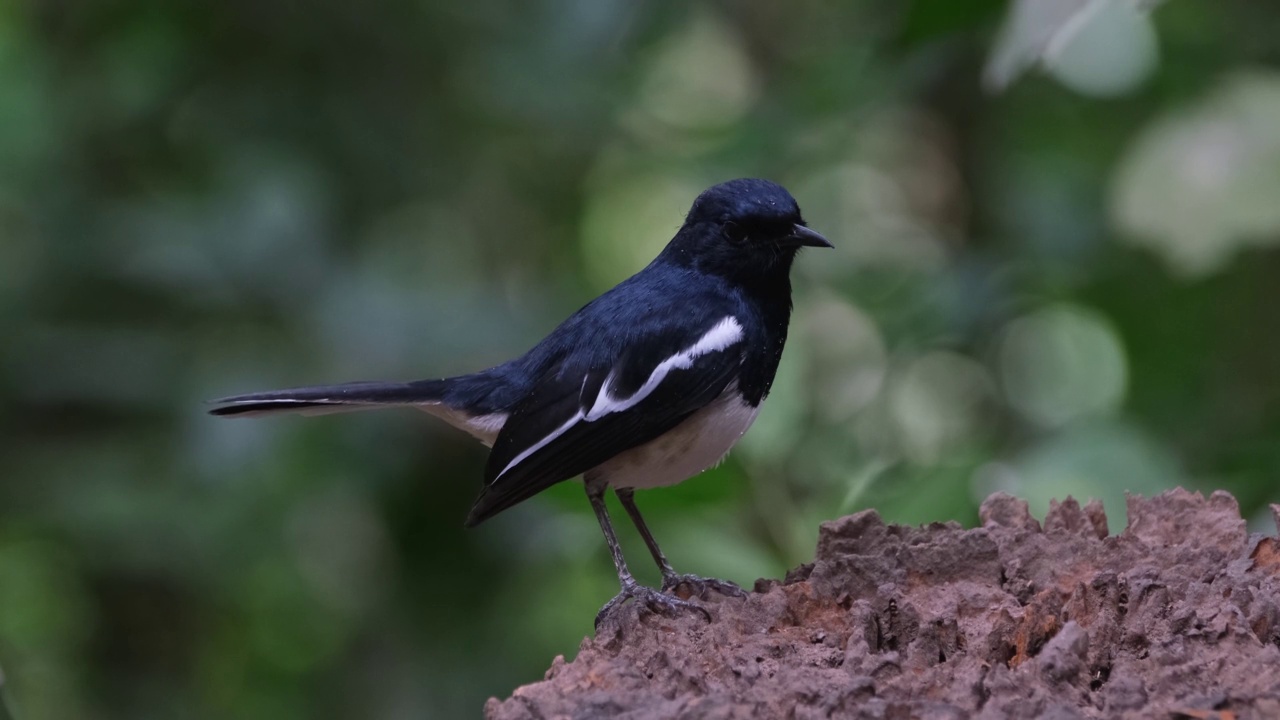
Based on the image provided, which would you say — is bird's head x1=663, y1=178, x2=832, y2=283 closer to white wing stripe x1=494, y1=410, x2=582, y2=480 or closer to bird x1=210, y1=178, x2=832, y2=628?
bird x1=210, y1=178, x2=832, y2=628

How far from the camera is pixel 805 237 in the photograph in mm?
3758

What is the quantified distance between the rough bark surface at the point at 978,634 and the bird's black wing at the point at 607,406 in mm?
622

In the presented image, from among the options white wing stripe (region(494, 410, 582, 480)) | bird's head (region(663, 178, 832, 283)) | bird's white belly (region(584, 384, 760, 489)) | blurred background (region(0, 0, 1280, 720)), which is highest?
blurred background (region(0, 0, 1280, 720))

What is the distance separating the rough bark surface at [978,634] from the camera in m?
2.02

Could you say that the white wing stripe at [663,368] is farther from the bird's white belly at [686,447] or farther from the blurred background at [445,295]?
the blurred background at [445,295]

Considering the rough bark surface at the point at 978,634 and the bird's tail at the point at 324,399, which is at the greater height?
the bird's tail at the point at 324,399

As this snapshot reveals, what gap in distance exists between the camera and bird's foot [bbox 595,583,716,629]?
2.81 metres

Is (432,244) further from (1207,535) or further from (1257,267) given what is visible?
(1207,535)

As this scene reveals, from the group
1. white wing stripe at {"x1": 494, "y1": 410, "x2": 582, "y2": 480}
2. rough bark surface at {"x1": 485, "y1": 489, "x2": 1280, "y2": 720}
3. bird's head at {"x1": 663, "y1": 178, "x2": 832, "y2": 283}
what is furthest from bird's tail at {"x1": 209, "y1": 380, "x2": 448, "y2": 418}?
rough bark surface at {"x1": 485, "y1": 489, "x2": 1280, "y2": 720}

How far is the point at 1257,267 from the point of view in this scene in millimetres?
5617

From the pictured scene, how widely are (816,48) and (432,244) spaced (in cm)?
216

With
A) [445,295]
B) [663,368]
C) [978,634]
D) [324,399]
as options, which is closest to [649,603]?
[663,368]

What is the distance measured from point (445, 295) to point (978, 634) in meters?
3.03

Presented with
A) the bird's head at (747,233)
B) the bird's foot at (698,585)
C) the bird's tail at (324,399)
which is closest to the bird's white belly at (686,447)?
the bird's foot at (698,585)
